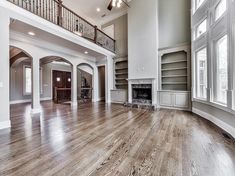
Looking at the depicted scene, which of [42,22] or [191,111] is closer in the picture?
[42,22]

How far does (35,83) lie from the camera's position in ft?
17.0

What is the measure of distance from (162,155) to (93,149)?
1.11 m

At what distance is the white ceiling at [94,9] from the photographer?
769 centimetres

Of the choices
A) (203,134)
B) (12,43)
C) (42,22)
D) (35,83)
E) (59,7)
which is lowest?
(203,134)

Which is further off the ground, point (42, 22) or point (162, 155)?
point (42, 22)

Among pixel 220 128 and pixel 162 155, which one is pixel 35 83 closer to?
pixel 162 155

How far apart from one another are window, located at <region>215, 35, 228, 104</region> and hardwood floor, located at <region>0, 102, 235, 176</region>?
3.06ft

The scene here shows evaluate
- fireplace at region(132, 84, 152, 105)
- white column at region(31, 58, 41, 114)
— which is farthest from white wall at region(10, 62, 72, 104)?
fireplace at region(132, 84, 152, 105)

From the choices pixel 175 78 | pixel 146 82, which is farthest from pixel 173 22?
pixel 146 82

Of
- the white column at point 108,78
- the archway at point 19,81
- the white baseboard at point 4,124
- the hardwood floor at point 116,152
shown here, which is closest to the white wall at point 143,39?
the white column at point 108,78

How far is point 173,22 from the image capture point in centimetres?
620

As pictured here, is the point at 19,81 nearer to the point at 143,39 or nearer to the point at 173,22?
the point at 143,39

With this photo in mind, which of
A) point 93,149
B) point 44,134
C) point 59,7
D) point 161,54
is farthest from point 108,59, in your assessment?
point 93,149

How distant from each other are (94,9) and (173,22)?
16.7 feet
